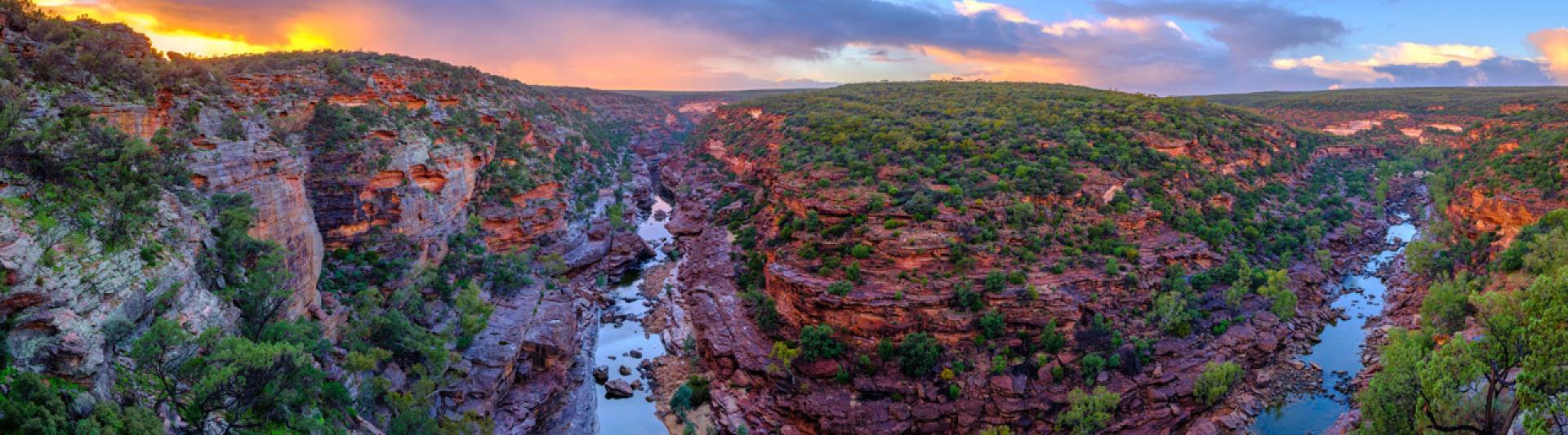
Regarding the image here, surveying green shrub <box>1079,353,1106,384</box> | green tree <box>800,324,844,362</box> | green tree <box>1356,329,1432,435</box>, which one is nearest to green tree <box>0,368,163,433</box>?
green tree <box>800,324,844,362</box>

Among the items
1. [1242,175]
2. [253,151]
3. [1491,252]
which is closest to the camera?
[253,151]

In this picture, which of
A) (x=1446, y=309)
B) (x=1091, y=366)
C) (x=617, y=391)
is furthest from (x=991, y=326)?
(x=1446, y=309)

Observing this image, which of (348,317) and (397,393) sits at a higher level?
(348,317)

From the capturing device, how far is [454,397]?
2514cm

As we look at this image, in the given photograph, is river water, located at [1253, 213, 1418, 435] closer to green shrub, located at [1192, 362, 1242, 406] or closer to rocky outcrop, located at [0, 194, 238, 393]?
green shrub, located at [1192, 362, 1242, 406]

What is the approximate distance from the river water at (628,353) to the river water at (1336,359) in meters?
26.6

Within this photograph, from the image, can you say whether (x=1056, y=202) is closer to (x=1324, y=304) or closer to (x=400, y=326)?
(x=1324, y=304)

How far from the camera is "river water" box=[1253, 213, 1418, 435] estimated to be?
2797 centimetres

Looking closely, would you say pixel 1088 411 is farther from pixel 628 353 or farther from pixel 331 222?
pixel 331 222

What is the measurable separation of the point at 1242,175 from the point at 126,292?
200 feet

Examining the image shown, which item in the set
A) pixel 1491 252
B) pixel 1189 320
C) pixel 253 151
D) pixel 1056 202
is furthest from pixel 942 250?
pixel 1491 252

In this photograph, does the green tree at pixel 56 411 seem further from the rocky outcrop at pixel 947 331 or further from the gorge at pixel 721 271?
the rocky outcrop at pixel 947 331

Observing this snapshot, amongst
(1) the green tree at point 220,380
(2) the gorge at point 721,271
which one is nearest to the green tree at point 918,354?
(2) the gorge at point 721,271

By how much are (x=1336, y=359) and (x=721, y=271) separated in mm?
33916
